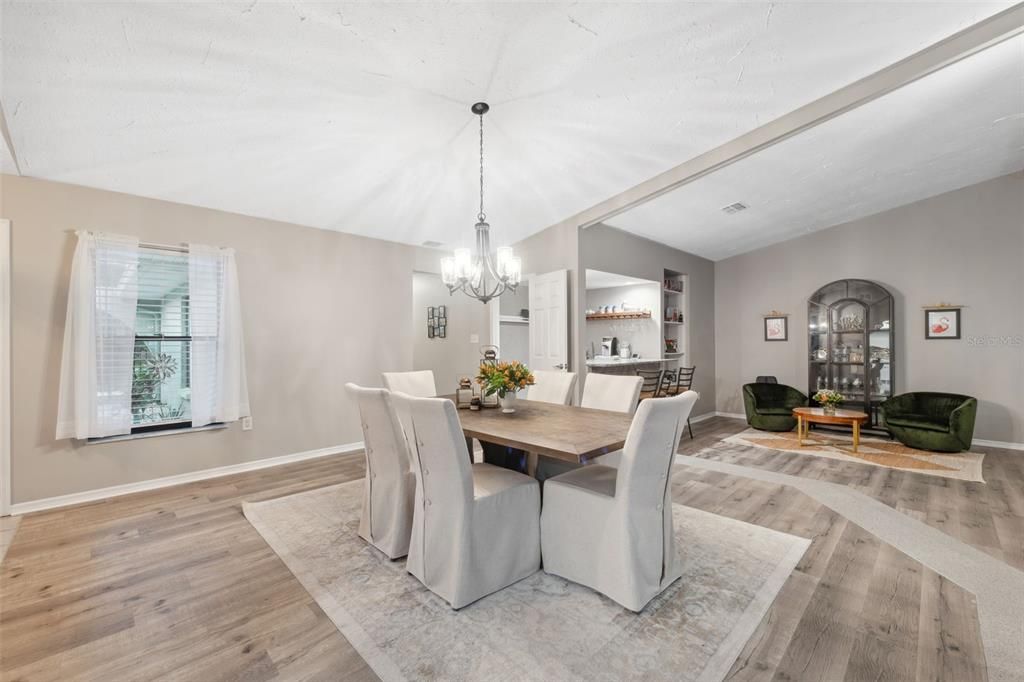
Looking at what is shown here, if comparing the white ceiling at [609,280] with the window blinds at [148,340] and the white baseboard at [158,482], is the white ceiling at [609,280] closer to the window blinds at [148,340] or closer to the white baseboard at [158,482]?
the white baseboard at [158,482]

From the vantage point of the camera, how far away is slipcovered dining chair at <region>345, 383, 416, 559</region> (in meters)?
2.35

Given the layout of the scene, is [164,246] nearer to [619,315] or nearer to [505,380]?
[505,380]

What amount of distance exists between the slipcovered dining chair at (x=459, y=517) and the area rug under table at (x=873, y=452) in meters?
4.02

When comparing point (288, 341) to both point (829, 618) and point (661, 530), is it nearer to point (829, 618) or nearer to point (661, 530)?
point (661, 530)

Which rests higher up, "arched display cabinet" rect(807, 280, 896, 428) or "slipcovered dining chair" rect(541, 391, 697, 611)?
"arched display cabinet" rect(807, 280, 896, 428)

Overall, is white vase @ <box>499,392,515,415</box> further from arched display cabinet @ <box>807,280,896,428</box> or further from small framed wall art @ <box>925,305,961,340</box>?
small framed wall art @ <box>925,305,961,340</box>

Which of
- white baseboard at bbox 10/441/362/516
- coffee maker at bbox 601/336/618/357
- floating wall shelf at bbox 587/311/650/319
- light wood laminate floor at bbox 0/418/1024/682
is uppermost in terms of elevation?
floating wall shelf at bbox 587/311/650/319

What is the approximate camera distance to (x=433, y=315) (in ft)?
21.8

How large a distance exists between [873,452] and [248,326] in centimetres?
669

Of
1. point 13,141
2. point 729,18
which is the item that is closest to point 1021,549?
point 729,18

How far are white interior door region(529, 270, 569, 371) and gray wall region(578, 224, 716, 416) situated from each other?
0.92 feet

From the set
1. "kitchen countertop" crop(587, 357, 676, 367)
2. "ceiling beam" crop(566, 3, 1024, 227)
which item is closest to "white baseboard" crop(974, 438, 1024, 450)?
"kitchen countertop" crop(587, 357, 676, 367)

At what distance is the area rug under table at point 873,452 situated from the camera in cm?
409

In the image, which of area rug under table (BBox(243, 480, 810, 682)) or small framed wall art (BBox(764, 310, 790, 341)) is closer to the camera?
area rug under table (BBox(243, 480, 810, 682))
